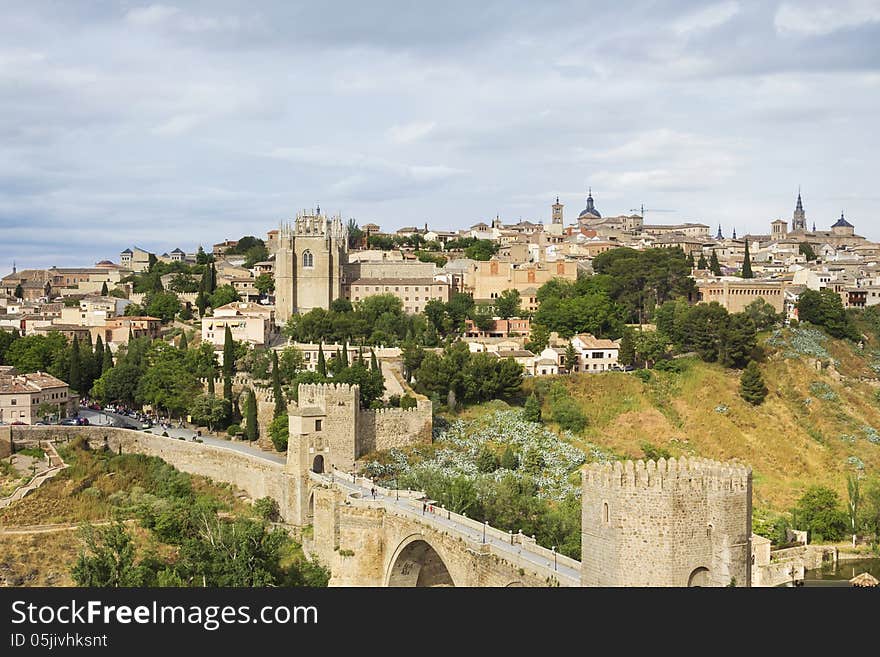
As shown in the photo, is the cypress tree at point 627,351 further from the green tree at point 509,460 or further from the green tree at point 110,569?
the green tree at point 110,569

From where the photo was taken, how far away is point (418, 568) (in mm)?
23656

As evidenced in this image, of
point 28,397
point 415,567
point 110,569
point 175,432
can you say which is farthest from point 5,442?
point 415,567

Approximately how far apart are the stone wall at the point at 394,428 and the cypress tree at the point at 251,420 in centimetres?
684

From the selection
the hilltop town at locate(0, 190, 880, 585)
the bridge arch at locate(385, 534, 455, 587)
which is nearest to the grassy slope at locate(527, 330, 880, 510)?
the hilltop town at locate(0, 190, 880, 585)

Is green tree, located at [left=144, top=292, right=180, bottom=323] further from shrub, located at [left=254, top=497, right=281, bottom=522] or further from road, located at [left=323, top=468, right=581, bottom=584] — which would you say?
road, located at [left=323, top=468, right=581, bottom=584]

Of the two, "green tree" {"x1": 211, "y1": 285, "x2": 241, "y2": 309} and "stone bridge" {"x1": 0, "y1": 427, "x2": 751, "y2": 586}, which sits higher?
"green tree" {"x1": 211, "y1": 285, "x2": 241, "y2": 309}

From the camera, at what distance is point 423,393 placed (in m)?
40.7

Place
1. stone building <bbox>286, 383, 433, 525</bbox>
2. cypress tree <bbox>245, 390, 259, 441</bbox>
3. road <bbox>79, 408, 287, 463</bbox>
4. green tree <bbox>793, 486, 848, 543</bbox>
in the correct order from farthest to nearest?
cypress tree <bbox>245, 390, 259, 441</bbox> < green tree <bbox>793, 486, 848, 543</bbox> < road <bbox>79, 408, 287, 463</bbox> < stone building <bbox>286, 383, 433, 525</bbox>

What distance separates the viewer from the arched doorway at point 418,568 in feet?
76.2

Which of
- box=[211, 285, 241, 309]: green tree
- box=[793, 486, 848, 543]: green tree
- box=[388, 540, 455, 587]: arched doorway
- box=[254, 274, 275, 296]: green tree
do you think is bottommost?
box=[793, 486, 848, 543]: green tree

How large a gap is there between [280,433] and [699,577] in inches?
866

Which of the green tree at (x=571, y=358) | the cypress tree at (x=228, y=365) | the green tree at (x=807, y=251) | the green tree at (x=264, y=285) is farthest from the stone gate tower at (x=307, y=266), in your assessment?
the green tree at (x=807, y=251)

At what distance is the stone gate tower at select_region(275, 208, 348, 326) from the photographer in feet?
191

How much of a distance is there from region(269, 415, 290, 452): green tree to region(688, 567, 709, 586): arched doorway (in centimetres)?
2158
